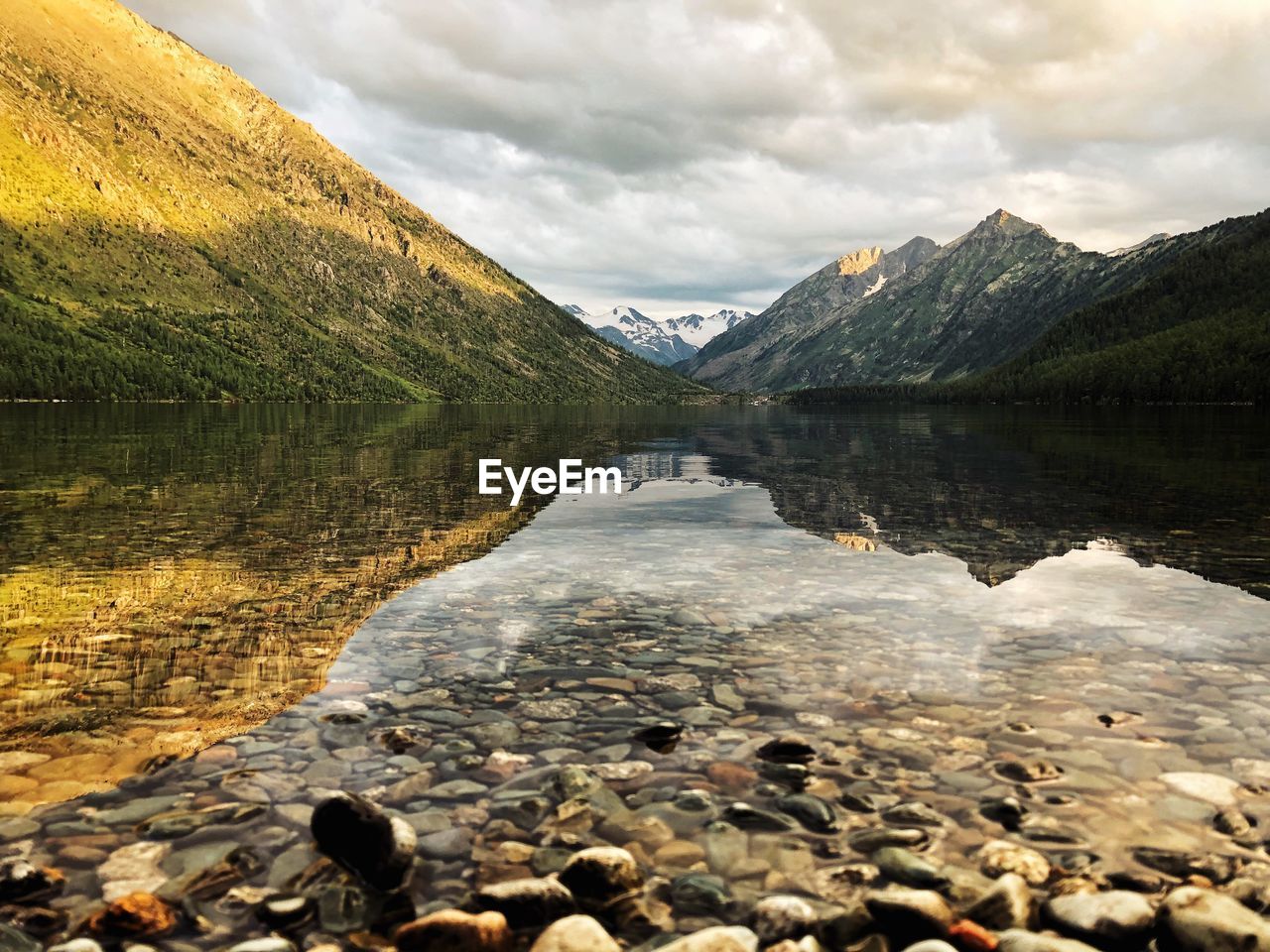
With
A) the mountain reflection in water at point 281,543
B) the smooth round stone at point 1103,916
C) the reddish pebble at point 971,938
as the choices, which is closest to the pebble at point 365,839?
the mountain reflection in water at point 281,543

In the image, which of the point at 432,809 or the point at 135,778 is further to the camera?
the point at 135,778

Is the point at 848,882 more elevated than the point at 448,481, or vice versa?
the point at 448,481

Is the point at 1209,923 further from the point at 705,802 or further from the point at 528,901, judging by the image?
the point at 528,901

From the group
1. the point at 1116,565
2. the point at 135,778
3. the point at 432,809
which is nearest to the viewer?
the point at 432,809

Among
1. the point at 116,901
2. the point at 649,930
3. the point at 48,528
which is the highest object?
the point at 48,528

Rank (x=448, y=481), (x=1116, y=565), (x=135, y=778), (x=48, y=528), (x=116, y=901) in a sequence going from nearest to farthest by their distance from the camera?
(x=116, y=901) < (x=135, y=778) < (x=1116, y=565) < (x=48, y=528) < (x=448, y=481)

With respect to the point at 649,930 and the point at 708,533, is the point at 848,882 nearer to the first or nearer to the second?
the point at 649,930

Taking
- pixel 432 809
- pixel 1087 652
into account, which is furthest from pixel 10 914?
pixel 1087 652

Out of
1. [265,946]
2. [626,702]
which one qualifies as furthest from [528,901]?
[626,702]
